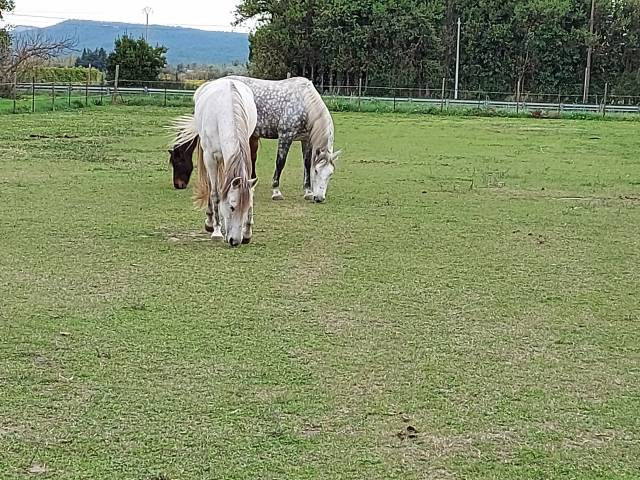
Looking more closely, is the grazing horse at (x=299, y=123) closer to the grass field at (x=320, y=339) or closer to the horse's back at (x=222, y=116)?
the grass field at (x=320, y=339)

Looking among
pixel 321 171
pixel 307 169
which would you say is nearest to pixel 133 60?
pixel 307 169

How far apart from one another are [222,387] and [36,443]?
932mm

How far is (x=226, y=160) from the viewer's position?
7.28 metres

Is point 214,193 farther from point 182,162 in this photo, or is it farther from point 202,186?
point 182,162

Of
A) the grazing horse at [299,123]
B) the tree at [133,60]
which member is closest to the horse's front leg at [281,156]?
the grazing horse at [299,123]

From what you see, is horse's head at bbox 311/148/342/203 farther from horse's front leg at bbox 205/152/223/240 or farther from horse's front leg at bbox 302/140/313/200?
horse's front leg at bbox 205/152/223/240

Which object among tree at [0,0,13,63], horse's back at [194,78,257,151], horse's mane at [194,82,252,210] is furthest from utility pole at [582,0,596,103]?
horse's mane at [194,82,252,210]

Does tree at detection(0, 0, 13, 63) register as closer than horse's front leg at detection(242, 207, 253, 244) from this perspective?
No

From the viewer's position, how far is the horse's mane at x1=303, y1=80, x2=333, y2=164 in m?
10.1

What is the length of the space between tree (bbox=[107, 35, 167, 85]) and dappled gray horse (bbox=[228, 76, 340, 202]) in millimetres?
35724

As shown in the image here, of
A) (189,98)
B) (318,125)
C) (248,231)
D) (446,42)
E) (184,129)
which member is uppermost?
(446,42)

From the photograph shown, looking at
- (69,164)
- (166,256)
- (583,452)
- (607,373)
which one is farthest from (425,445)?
(69,164)

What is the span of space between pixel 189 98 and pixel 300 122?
89.7ft

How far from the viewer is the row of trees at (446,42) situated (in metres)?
49.2
